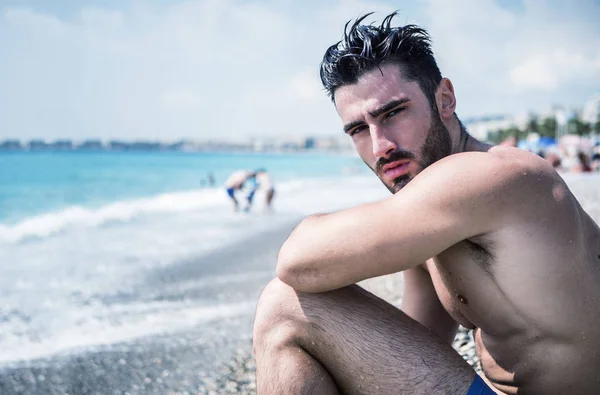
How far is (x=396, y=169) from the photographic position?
2033mm

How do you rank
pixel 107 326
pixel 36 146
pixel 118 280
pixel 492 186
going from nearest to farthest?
pixel 492 186, pixel 107 326, pixel 118 280, pixel 36 146

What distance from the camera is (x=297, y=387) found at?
1.73 metres

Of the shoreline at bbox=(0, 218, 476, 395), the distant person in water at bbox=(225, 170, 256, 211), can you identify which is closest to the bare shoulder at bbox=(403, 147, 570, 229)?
the shoreline at bbox=(0, 218, 476, 395)

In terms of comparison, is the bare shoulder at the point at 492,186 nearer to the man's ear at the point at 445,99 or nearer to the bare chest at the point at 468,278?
the bare chest at the point at 468,278

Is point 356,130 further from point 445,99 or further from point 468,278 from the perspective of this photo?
point 468,278

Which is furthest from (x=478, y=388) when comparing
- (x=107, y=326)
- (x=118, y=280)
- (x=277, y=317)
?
(x=118, y=280)

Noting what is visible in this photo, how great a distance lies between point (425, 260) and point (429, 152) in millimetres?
467

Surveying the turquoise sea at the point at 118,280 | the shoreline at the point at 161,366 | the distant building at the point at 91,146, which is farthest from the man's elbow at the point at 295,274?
the distant building at the point at 91,146

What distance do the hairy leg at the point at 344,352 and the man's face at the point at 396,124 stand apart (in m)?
0.49

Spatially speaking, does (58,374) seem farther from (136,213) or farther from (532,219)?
(136,213)

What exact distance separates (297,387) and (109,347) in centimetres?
286

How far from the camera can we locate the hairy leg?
71.0 inches

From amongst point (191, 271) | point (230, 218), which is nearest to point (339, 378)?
point (191, 271)

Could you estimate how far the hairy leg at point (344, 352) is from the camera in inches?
71.0
